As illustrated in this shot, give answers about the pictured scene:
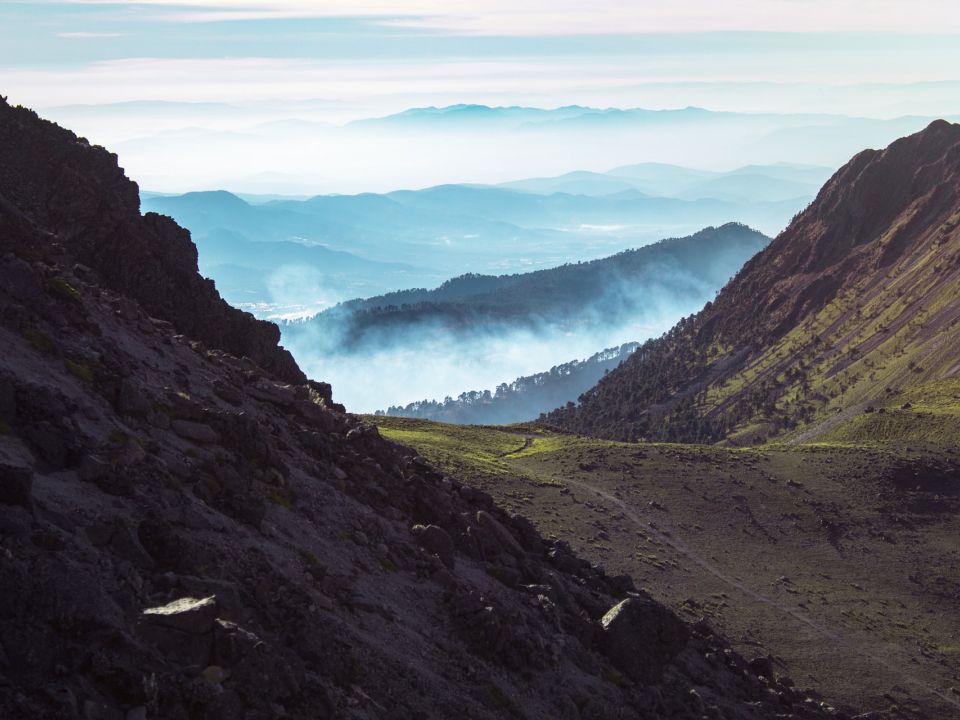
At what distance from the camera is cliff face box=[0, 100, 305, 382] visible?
42375mm

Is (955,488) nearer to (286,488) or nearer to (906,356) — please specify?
(286,488)

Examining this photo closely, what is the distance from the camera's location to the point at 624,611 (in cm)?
3394

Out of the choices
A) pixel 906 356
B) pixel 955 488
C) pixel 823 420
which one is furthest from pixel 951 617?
pixel 906 356

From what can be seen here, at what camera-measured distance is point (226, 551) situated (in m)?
21.7

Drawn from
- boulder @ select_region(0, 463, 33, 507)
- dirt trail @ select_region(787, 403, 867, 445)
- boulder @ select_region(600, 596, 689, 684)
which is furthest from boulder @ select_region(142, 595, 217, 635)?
dirt trail @ select_region(787, 403, 867, 445)

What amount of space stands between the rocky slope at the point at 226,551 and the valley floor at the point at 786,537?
1249 centimetres

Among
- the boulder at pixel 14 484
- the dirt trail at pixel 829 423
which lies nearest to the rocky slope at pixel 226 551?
the boulder at pixel 14 484

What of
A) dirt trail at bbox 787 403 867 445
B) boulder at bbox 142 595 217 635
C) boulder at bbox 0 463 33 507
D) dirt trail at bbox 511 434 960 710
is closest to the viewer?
boulder at bbox 142 595 217 635

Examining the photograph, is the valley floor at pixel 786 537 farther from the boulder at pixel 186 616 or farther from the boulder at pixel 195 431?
the boulder at pixel 186 616

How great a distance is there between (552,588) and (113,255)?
74.9 feet

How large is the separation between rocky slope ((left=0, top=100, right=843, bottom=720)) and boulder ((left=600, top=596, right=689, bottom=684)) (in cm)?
8

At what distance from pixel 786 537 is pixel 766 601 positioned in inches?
532

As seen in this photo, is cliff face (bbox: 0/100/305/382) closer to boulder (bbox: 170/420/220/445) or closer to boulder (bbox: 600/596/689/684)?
boulder (bbox: 170/420/220/445)

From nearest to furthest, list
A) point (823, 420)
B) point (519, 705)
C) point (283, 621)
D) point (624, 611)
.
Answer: point (283, 621)
point (519, 705)
point (624, 611)
point (823, 420)
